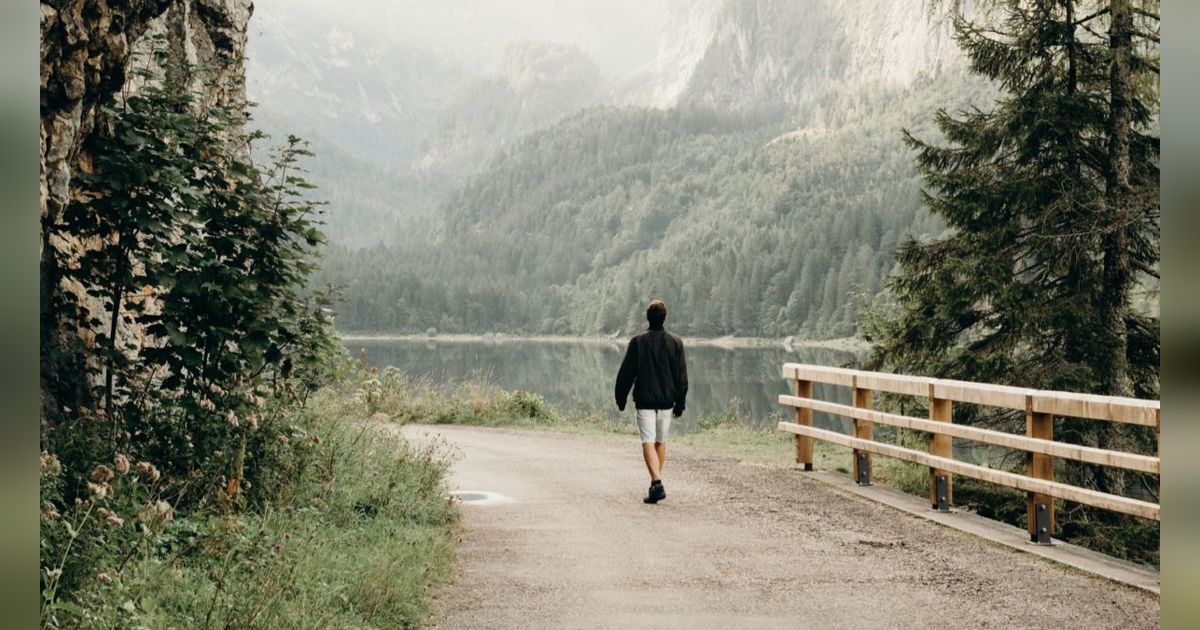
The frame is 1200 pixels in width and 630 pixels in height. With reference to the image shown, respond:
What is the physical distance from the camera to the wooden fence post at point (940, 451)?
10750 mm

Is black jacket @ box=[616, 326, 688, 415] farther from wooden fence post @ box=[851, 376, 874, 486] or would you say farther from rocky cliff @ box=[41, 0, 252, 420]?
rocky cliff @ box=[41, 0, 252, 420]

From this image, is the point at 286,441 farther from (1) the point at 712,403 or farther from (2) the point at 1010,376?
(1) the point at 712,403

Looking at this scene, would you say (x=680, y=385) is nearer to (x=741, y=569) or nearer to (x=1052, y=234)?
(x=741, y=569)

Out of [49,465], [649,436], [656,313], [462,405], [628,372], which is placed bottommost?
[462,405]

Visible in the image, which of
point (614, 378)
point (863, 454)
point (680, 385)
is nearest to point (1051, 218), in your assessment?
point (863, 454)

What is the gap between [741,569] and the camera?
8.22 m

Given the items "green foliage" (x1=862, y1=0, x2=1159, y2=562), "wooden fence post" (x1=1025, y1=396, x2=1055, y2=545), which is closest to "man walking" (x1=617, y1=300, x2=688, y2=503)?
"wooden fence post" (x1=1025, y1=396, x2=1055, y2=545)

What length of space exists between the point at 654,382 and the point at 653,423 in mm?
445

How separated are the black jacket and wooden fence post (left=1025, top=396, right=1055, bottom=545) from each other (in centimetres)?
370

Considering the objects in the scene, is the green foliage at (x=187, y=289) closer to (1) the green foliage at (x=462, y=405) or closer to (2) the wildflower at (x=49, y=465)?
(2) the wildflower at (x=49, y=465)

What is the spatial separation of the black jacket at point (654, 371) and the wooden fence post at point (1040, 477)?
12.1ft

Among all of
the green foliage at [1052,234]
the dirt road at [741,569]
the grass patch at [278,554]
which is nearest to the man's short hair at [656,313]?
the dirt road at [741,569]

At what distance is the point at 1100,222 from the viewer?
14.2 m

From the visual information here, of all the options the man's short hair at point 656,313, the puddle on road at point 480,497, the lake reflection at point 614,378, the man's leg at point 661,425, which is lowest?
the lake reflection at point 614,378
